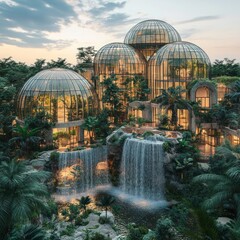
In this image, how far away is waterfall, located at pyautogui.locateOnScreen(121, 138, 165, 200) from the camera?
1119 inches

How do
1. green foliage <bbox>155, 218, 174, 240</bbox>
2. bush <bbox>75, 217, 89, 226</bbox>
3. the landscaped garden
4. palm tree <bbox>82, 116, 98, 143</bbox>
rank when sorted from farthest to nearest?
palm tree <bbox>82, 116, 98, 143</bbox>
bush <bbox>75, 217, 89, 226</bbox>
the landscaped garden
green foliage <bbox>155, 218, 174, 240</bbox>

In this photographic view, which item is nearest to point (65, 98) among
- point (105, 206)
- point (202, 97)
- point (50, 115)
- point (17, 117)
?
point (50, 115)

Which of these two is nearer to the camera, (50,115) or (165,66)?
(50,115)

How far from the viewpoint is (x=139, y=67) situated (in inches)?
1827

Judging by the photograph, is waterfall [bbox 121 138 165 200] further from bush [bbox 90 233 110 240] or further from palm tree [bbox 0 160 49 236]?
palm tree [bbox 0 160 49 236]

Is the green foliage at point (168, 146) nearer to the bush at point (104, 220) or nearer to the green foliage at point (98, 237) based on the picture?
the bush at point (104, 220)

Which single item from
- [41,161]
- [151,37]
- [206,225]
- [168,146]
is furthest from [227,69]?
[206,225]

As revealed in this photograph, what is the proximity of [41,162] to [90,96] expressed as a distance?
38.9 ft

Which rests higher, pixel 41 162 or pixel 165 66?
pixel 165 66

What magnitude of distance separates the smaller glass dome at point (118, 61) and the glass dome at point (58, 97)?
31.0 ft

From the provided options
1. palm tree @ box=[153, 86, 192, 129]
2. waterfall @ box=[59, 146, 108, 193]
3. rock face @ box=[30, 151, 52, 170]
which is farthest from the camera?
palm tree @ box=[153, 86, 192, 129]

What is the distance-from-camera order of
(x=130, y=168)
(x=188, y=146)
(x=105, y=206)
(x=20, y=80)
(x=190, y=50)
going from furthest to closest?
(x=20, y=80) → (x=190, y=50) → (x=130, y=168) → (x=188, y=146) → (x=105, y=206)

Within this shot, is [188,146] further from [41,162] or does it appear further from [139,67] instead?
[139,67]

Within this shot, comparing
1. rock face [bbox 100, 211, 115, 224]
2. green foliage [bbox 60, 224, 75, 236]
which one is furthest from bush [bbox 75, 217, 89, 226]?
rock face [bbox 100, 211, 115, 224]
